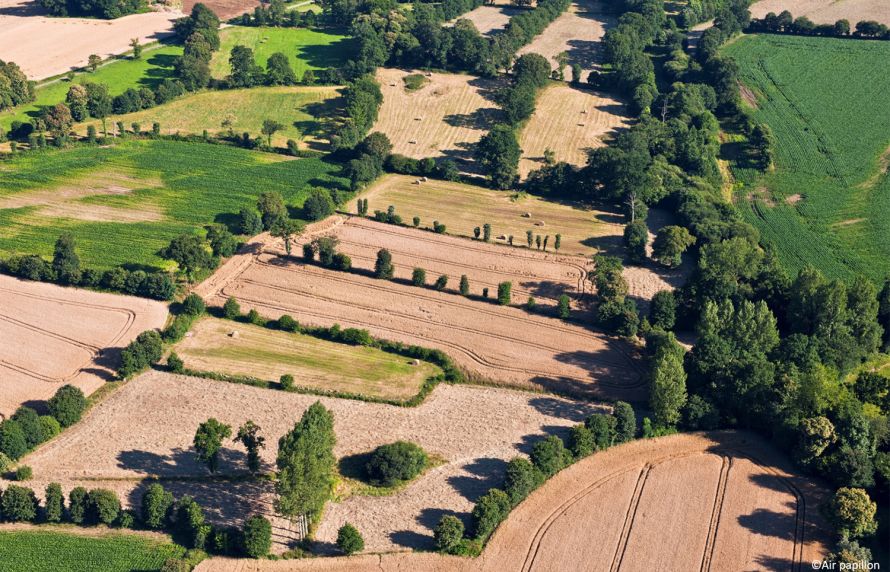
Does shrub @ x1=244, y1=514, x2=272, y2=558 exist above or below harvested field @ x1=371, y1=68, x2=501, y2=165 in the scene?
below

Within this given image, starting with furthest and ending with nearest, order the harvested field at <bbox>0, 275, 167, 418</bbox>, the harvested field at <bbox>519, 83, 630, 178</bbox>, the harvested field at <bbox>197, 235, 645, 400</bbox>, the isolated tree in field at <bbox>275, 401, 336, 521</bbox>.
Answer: the harvested field at <bbox>519, 83, 630, 178</bbox> < the harvested field at <bbox>197, 235, 645, 400</bbox> < the harvested field at <bbox>0, 275, 167, 418</bbox> < the isolated tree in field at <bbox>275, 401, 336, 521</bbox>

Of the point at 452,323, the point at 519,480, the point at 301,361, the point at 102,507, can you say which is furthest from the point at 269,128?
the point at 519,480

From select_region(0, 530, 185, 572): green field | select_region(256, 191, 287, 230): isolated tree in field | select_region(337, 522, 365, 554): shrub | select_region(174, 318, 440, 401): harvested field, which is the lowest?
Answer: select_region(0, 530, 185, 572): green field

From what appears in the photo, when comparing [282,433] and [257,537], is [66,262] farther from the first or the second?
[257,537]

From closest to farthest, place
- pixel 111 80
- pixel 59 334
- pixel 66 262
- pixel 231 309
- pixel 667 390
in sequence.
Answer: pixel 667 390, pixel 59 334, pixel 231 309, pixel 66 262, pixel 111 80

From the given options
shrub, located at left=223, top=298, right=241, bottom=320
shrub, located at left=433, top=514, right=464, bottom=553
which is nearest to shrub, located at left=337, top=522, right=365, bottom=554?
shrub, located at left=433, top=514, right=464, bottom=553

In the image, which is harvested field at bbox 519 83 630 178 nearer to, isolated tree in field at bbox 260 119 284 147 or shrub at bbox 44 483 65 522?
isolated tree in field at bbox 260 119 284 147

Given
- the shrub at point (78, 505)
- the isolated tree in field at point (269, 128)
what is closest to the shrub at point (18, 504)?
the shrub at point (78, 505)
